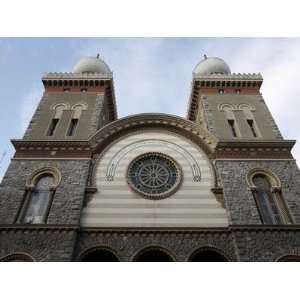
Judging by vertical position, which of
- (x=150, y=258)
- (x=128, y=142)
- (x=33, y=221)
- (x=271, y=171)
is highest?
(x=128, y=142)

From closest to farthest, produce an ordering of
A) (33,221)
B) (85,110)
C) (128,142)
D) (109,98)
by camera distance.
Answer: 1. (33,221)
2. (128,142)
3. (85,110)
4. (109,98)

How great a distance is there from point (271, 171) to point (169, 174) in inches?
227

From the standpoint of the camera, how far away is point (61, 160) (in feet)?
62.2

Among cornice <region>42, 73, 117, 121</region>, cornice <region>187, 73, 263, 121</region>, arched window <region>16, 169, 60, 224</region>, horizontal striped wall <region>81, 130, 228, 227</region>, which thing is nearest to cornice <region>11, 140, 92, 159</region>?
horizontal striped wall <region>81, 130, 228, 227</region>

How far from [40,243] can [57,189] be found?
3.33 meters

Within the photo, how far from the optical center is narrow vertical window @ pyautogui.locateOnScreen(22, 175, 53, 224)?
54.4ft

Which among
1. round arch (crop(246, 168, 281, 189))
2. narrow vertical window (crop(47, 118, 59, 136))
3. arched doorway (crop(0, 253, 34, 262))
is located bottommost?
arched doorway (crop(0, 253, 34, 262))

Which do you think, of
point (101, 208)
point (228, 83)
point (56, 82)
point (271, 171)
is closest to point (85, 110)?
point (56, 82)

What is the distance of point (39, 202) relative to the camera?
17.3 metres

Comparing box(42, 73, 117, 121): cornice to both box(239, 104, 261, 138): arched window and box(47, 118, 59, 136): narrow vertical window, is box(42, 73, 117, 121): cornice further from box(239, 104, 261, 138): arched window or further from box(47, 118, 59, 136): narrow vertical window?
box(239, 104, 261, 138): arched window

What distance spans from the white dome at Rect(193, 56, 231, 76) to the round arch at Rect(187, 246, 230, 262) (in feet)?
51.8

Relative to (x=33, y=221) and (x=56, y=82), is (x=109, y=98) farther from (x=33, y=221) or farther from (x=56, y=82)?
(x=33, y=221)

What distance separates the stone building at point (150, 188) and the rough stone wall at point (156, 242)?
0.16 ft

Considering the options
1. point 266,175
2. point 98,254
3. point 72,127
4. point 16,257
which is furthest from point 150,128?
point 16,257
